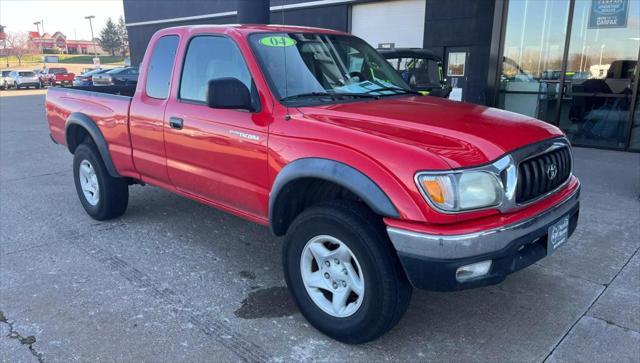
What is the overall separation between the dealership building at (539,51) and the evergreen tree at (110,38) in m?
84.7

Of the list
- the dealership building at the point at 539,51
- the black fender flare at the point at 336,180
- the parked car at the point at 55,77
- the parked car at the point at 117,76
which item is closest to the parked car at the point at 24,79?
the parked car at the point at 55,77

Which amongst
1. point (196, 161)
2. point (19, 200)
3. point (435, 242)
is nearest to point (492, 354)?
point (435, 242)

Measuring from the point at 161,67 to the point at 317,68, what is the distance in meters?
1.54

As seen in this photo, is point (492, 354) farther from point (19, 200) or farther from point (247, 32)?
point (19, 200)

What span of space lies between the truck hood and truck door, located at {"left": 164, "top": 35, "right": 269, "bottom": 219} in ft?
1.65

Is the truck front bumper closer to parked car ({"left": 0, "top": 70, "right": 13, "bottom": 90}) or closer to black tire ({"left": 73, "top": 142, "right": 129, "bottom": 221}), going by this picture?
black tire ({"left": 73, "top": 142, "right": 129, "bottom": 221})

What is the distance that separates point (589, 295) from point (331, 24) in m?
13.2

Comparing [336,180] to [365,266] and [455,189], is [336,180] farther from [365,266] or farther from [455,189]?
[455,189]

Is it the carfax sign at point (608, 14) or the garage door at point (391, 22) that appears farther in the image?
the garage door at point (391, 22)

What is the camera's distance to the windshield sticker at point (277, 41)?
357 cm

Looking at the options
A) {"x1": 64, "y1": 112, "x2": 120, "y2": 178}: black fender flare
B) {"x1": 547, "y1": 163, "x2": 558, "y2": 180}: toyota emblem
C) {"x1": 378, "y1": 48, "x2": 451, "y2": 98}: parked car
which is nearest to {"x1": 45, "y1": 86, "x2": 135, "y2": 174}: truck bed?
{"x1": 64, "y1": 112, "x2": 120, "y2": 178}: black fender flare

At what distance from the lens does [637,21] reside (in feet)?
29.5

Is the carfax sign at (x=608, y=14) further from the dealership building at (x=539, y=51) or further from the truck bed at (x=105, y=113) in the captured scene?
the truck bed at (x=105, y=113)

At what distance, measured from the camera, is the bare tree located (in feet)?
248
